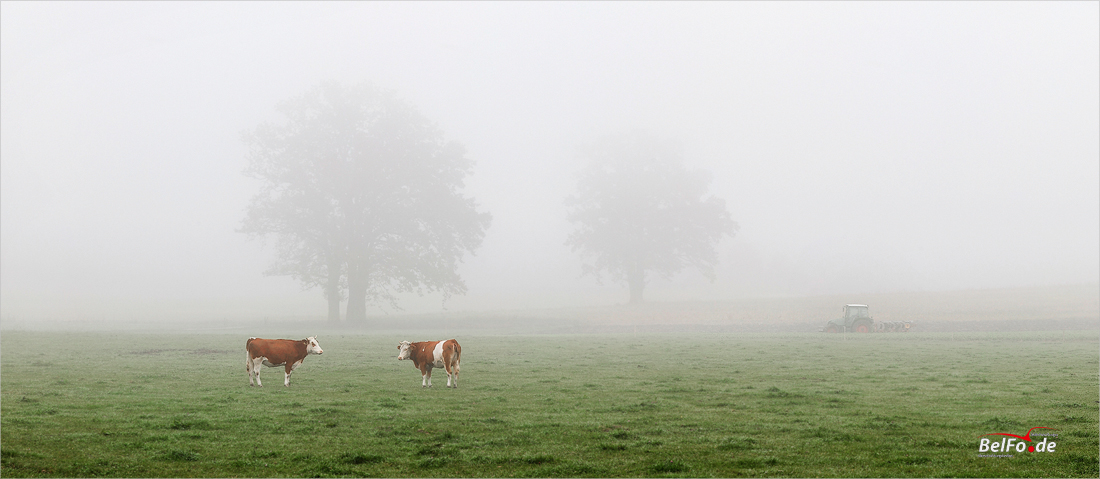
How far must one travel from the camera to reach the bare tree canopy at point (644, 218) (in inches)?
3314

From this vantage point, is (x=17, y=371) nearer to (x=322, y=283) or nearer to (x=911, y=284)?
(x=322, y=283)

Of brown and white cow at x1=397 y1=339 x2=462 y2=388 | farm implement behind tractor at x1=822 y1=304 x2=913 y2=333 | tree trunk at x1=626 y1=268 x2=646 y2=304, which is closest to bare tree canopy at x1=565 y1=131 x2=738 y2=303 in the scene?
tree trunk at x1=626 y1=268 x2=646 y2=304

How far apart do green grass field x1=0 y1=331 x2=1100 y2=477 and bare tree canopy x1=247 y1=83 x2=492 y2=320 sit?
1290 inches

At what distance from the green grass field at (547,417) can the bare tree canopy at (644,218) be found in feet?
171

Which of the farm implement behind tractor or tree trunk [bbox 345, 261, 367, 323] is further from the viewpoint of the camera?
tree trunk [bbox 345, 261, 367, 323]

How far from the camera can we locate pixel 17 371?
1030 inches

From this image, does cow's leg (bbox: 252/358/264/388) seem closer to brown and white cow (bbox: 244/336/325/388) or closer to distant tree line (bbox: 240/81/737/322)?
Answer: brown and white cow (bbox: 244/336/325/388)

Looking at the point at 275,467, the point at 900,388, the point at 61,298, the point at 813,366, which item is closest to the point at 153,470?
the point at 275,467

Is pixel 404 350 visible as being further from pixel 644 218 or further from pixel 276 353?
pixel 644 218

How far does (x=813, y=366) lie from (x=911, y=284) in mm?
118323

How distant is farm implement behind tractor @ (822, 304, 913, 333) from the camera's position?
5738cm

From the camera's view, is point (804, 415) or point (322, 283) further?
point (322, 283)

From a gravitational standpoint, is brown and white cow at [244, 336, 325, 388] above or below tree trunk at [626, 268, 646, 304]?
below

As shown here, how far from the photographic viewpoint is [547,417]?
57.5 feet
